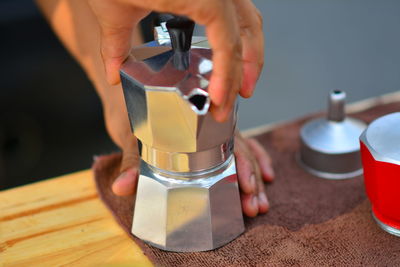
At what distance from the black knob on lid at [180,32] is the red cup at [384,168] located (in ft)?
0.77

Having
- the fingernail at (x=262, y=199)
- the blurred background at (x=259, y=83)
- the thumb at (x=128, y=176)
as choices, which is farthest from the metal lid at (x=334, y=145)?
the blurred background at (x=259, y=83)

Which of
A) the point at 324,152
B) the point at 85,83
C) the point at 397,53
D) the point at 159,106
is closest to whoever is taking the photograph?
the point at 159,106

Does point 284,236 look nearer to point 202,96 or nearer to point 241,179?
point 241,179

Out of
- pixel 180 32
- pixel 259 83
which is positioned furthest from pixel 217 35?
pixel 259 83

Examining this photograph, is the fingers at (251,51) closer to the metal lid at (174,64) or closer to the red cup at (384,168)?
the metal lid at (174,64)

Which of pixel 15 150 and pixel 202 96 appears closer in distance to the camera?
pixel 202 96

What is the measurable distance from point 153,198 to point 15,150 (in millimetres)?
1056

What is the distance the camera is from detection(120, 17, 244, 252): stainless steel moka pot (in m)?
0.48

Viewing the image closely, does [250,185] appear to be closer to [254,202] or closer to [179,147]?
[254,202]

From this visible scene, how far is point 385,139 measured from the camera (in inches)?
21.1

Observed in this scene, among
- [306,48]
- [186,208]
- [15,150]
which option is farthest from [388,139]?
[306,48]

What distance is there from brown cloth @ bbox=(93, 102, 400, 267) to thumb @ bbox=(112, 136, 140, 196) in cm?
3

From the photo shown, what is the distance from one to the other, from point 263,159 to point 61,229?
31cm

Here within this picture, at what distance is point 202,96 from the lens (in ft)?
1.58
